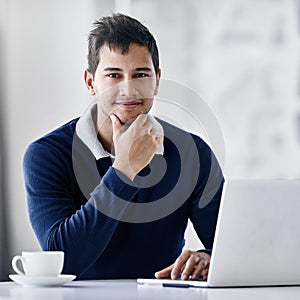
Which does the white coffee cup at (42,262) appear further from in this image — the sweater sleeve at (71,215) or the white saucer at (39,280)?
the sweater sleeve at (71,215)

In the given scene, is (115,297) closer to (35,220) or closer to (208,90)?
(35,220)

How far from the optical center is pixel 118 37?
2.19m

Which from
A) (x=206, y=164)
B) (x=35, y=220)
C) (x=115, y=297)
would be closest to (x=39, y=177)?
(x=35, y=220)

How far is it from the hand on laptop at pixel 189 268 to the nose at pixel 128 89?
0.56 m

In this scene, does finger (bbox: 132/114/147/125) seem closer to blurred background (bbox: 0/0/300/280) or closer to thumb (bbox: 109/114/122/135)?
thumb (bbox: 109/114/122/135)

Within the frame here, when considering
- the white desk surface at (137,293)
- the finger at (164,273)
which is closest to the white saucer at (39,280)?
the white desk surface at (137,293)

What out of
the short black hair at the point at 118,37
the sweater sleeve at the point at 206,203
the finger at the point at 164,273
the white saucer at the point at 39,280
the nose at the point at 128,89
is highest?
the short black hair at the point at 118,37

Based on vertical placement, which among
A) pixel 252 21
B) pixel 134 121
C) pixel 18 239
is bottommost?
pixel 18 239

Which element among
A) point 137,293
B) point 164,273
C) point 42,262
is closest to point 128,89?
point 164,273

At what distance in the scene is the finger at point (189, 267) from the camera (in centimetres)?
171

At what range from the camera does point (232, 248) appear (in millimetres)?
1441

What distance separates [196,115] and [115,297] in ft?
5.67

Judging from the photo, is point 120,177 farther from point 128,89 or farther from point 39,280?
point 39,280

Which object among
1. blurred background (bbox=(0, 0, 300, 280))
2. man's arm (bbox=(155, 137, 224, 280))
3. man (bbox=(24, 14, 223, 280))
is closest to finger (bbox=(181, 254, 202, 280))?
man (bbox=(24, 14, 223, 280))
